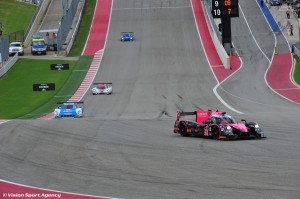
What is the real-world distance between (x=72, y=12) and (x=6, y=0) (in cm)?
2562

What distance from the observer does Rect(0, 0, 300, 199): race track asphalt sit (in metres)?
20.2

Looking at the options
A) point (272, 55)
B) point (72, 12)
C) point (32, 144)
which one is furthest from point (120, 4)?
point (32, 144)

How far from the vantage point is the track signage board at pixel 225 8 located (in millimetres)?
76975

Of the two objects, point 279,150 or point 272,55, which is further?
point 272,55

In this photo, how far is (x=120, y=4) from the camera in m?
108

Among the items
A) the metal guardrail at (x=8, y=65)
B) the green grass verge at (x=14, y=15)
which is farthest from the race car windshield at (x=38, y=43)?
the green grass verge at (x=14, y=15)

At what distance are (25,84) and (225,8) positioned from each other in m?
22.1

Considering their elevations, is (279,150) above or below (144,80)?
above

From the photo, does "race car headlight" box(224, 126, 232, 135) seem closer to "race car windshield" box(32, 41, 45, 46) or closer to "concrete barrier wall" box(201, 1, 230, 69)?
"concrete barrier wall" box(201, 1, 230, 69)

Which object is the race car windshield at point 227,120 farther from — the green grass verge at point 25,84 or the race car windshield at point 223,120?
the green grass verge at point 25,84

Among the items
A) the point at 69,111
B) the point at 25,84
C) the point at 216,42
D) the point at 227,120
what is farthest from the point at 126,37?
the point at 227,120

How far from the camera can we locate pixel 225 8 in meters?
77.4

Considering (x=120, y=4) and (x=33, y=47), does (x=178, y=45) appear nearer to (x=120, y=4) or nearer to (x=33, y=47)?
(x=33, y=47)

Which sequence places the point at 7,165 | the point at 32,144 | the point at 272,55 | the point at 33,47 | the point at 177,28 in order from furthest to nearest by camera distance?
the point at 177,28 → the point at 33,47 → the point at 272,55 → the point at 32,144 → the point at 7,165
